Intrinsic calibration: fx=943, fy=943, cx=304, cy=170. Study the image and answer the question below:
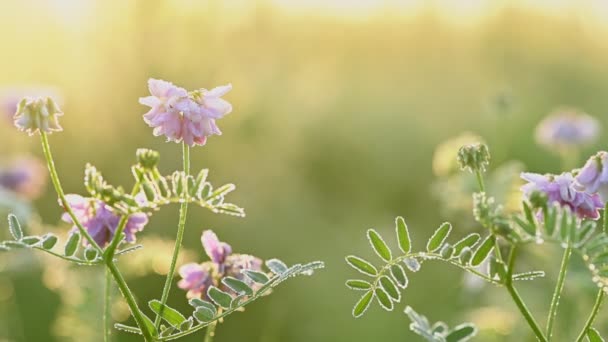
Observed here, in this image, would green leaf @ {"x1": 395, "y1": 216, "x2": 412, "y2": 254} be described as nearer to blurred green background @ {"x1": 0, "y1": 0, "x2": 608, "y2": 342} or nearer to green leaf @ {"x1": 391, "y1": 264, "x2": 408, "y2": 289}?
green leaf @ {"x1": 391, "y1": 264, "x2": 408, "y2": 289}

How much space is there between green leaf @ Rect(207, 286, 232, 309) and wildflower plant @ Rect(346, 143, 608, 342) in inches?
5.1

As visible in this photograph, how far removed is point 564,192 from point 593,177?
0.03m

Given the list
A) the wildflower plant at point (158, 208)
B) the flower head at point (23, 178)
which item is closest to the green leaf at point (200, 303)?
the wildflower plant at point (158, 208)

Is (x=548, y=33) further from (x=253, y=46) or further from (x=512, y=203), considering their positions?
(x=512, y=203)

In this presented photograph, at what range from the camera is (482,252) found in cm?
91

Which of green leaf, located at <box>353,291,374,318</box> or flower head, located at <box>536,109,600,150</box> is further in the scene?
flower head, located at <box>536,109,600,150</box>

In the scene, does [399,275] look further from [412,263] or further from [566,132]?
[566,132]

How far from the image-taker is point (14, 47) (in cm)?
444

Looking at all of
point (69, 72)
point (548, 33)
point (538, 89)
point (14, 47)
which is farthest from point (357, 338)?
point (548, 33)

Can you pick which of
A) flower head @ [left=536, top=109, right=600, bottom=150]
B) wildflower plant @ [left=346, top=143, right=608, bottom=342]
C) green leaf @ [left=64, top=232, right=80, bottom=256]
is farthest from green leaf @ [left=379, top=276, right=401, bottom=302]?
flower head @ [left=536, top=109, right=600, bottom=150]

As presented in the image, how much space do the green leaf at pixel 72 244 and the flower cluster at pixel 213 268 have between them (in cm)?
15

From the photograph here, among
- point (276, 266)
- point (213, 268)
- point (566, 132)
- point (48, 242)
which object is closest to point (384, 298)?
point (276, 266)

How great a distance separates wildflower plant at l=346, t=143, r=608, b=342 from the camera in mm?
821

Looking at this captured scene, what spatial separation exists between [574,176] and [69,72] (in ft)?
11.8
